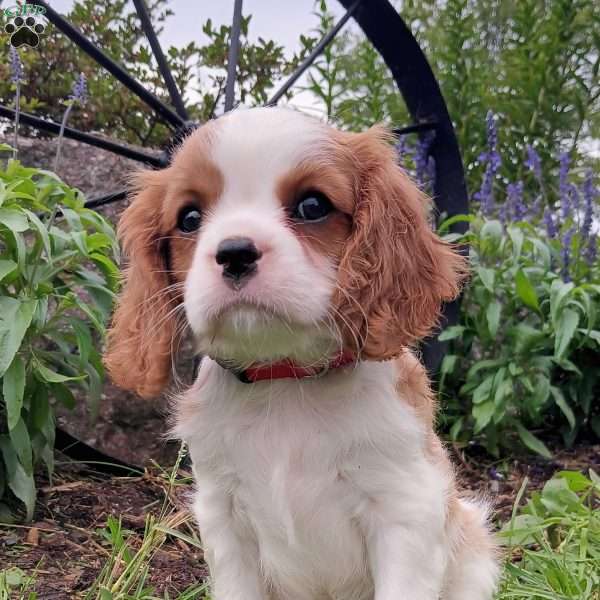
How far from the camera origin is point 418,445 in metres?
1.69

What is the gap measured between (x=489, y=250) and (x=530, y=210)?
831 millimetres

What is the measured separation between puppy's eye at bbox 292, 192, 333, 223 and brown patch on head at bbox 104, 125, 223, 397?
0.19m

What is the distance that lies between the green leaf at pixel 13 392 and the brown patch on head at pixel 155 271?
1.95ft

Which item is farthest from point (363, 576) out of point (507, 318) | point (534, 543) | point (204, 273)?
point (507, 318)

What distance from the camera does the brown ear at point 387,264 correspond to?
1554 mm

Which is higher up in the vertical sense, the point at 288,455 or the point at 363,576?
the point at 288,455

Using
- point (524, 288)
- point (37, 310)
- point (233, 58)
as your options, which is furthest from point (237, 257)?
point (524, 288)

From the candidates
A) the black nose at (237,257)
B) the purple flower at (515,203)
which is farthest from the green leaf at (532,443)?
the black nose at (237,257)

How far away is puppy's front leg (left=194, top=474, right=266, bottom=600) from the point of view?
175cm

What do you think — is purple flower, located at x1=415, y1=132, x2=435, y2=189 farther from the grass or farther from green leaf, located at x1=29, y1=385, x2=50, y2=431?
green leaf, located at x1=29, y1=385, x2=50, y2=431

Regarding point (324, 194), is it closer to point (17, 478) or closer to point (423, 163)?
point (17, 478)

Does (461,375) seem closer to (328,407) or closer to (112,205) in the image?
(112,205)

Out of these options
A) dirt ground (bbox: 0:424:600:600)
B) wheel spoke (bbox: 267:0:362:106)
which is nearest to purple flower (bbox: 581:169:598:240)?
dirt ground (bbox: 0:424:600:600)

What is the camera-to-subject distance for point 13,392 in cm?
230
